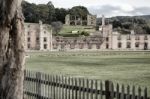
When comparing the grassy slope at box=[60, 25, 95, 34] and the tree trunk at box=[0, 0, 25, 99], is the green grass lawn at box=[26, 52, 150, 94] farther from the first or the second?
the grassy slope at box=[60, 25, 95, 34]

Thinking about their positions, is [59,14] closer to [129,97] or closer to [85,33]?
[85,33]

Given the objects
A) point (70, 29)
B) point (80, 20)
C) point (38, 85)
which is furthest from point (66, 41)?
point (38, 85)

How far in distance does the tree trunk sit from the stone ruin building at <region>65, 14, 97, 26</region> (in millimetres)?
172471

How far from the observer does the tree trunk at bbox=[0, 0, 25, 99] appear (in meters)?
9.84

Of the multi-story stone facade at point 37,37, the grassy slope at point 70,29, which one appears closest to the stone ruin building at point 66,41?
the multi-story stone facade at point 37,37

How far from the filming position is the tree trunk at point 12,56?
9836 millimetres

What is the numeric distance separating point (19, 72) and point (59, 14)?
612ft

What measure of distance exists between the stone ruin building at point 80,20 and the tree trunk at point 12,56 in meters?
172

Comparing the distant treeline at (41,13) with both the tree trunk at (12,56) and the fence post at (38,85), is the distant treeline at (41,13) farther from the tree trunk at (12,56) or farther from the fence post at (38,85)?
the tree trunk at (12,56)

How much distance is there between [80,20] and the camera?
625ft

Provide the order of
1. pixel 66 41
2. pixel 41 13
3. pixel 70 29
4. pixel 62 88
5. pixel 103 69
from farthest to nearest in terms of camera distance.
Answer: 1. pixel 41 13
2. pixel 70 29
3. pixel 66 41
4. pixel 103 69
5. pixel 62 88

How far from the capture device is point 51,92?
12953 mm

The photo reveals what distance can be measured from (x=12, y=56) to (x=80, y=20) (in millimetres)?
181116

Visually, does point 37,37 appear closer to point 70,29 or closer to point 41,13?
point 70,29
